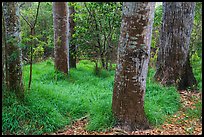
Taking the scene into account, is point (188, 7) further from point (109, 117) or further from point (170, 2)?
point (109, 117)

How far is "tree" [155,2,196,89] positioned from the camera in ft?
21.9

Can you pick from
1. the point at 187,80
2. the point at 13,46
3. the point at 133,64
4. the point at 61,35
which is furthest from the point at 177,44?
the point at 13,46

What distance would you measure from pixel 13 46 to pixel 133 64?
2242mm

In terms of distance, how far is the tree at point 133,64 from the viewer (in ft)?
13.5

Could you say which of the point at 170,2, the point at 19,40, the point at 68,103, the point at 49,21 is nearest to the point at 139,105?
the point at 68,103

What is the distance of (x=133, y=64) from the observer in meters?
4.25

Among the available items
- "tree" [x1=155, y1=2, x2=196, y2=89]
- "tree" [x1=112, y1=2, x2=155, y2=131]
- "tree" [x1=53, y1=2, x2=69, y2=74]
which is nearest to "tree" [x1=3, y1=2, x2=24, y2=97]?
"tree" [x1=112, y1=2, x2=155, y2=131]

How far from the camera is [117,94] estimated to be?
4.52 meters

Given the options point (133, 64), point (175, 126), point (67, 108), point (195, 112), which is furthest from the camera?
point (67, 108)

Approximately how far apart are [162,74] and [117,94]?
2.87m

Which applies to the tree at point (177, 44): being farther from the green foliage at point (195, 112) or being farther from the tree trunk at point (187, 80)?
the green foliage at point (195, 112)

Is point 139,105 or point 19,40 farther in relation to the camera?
point 19,40

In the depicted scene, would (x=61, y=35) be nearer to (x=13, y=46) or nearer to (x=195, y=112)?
(x=13, y=46)

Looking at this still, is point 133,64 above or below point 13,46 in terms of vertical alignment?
below
